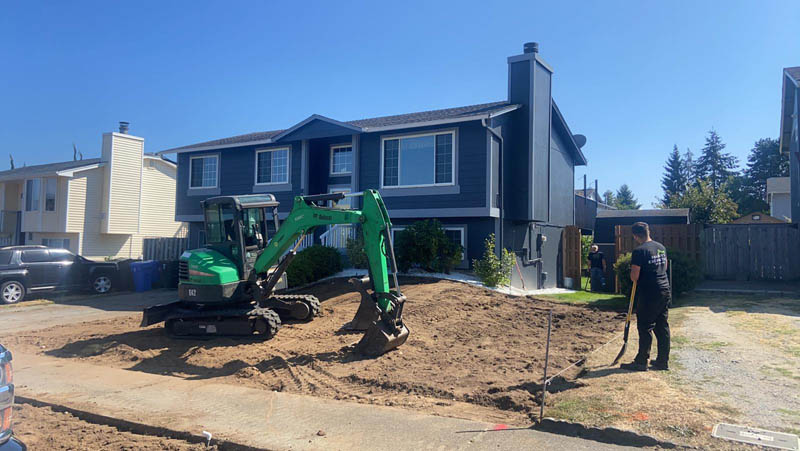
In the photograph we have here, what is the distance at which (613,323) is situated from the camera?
10961 mm

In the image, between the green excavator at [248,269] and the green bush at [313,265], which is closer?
the green excavator at [248,269]

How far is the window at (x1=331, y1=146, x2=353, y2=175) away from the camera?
800 inches

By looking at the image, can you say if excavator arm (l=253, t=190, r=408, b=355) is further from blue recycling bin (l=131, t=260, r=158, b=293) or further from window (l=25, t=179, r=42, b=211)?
window (l=25, t=179, r=42, b=211)

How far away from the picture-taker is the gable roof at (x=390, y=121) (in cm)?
1692

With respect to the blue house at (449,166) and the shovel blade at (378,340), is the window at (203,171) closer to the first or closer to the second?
the blue house at (449,166)

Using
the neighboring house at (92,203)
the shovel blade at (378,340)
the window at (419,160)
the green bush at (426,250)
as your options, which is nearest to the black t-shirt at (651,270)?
the shovel blade at (378,340)

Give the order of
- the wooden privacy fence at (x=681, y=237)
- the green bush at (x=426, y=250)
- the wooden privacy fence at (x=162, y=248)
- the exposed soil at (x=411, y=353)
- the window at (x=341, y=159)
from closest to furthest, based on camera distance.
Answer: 1. the exposed soil at (x=411, y=353)
2. the green bush at (x=426, y=250)
3. the wooden privacy fence at (x=681, y=237)
4. the window at (x=341, y=159)
5. the wooden privacy fence at (x=162, y=248)

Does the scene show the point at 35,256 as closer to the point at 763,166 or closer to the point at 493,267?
the point at 493,267

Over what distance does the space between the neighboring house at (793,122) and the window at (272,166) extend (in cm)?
1816

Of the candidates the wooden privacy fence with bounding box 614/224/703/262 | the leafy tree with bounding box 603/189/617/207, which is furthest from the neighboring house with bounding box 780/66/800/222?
the leafy tree with bounding box 603/189/617/207

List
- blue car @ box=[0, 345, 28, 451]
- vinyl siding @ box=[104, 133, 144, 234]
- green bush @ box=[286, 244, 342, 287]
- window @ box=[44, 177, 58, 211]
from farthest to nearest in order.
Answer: vinyl siding @ box=[104, 133, 144, 234]
window @ box=[44, 177, 58, 211]
green bush @ box=[286, 244, 342, 287]
blue car @ box=[0, 345, 28, 451]

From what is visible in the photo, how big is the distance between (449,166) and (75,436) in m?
13.2

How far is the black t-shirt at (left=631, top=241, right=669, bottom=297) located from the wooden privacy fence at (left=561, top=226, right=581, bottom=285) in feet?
46.2

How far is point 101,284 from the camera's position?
19.1 metres
